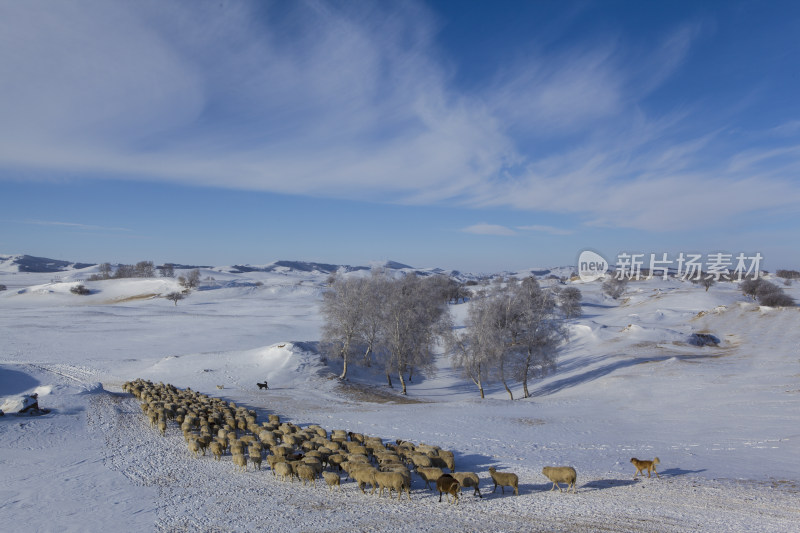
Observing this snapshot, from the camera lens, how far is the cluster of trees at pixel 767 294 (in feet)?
239

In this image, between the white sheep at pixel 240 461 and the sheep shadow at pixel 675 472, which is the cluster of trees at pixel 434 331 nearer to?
the sheep shadow at pixel 675 472

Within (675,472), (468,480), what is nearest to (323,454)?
(468,480)

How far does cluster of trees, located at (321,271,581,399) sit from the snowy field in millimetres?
2666

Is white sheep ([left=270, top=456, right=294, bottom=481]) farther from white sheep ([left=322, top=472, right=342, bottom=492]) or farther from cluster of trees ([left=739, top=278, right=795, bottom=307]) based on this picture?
cluster of trees ([left=739, top=278, right=795, bottom=307])

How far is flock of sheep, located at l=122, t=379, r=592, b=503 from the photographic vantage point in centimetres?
1305

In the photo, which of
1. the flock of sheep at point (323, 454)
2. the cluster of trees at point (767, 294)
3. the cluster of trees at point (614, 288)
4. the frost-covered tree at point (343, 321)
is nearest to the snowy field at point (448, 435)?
the flock of sheep at point (323, 454)

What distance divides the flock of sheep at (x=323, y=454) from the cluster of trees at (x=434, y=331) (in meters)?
18.9

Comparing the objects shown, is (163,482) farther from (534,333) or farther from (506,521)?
(534,333)

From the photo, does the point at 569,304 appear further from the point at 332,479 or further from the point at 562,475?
the point at 332,479

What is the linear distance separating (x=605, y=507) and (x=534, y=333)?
25.8 metres

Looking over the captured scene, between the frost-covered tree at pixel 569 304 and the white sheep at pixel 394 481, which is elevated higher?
the frost-covered tree at pixel 569 304

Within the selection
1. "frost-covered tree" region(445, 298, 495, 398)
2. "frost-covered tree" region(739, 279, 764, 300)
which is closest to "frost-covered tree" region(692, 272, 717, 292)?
"frost-covered tree" region(739, 279, 764, 300)

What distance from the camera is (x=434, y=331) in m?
46.0

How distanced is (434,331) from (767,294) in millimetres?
66395
